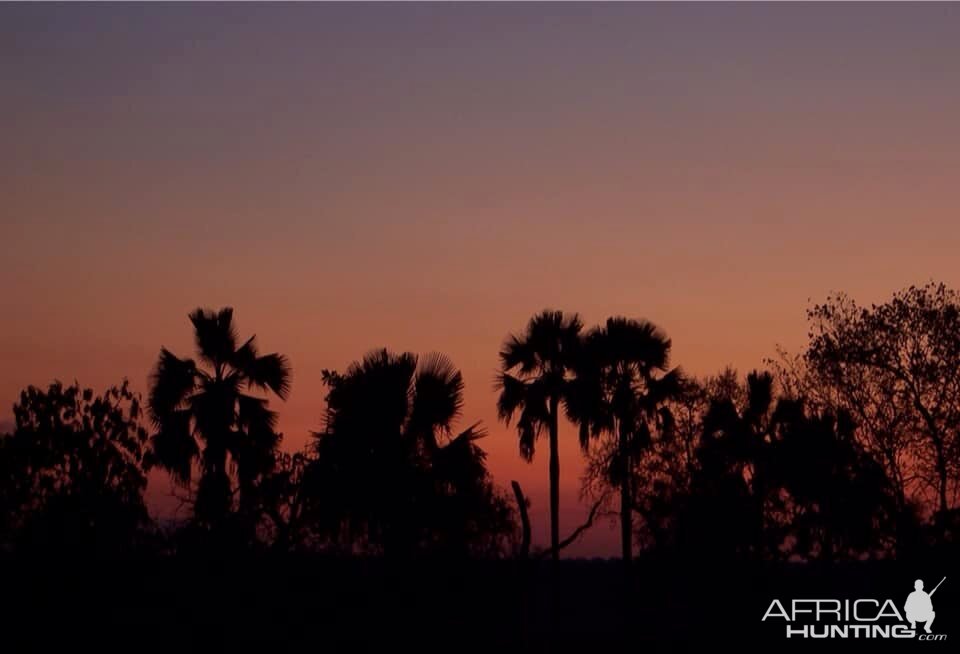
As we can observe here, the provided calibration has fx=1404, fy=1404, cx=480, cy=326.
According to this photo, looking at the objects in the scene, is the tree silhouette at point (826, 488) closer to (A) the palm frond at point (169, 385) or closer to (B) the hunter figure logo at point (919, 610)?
(B) the hunter figure logo at point (919, 610)

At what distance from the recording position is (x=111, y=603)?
27.1m

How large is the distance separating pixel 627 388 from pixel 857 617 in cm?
1555

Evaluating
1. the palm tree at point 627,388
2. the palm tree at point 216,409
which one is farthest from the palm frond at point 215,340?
the palm tree at point 627,388

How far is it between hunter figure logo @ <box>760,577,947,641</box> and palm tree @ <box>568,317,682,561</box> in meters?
11.9

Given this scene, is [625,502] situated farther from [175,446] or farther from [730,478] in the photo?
[175,446]

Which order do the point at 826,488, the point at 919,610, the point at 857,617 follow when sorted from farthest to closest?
the point at 826,488, the point at 857,617, the point at 919,610

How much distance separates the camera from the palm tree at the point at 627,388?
49250 millimetres

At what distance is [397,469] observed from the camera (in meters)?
29.3

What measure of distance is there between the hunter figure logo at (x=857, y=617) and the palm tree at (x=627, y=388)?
11908mm

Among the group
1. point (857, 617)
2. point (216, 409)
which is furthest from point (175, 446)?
point (857, 617)

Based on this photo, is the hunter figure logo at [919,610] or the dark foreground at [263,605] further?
the hunter figure logo at [919,610]

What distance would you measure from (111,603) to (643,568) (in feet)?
91.3

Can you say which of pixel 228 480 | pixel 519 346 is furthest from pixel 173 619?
pixel 519 346

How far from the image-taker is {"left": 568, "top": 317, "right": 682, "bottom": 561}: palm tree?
162ft
